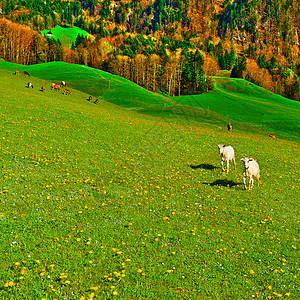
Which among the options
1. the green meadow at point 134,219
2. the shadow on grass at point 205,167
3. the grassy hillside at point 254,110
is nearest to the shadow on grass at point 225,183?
the green meadow at point 134,219

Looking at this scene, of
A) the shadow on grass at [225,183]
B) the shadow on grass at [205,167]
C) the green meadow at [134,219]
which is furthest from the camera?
the shadow on grass at [205,167]

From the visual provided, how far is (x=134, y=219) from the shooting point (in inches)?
588

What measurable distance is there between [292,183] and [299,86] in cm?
16059

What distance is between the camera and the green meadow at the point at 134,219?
9.88m

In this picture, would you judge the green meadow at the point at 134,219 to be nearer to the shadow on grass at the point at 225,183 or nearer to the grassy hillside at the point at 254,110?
the shadow on grass at the point at 225,183

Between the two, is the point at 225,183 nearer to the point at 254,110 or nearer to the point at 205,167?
the point at 205,167

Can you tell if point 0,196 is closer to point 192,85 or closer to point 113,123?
point 113,123

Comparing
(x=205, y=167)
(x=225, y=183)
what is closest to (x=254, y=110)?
(x=205, y=167)

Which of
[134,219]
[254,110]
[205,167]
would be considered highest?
[254,110]

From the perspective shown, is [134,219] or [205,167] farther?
[205,167]

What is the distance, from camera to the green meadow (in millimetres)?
9883

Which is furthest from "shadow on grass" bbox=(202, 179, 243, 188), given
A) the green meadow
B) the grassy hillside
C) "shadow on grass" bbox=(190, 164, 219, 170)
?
the grassy hillside

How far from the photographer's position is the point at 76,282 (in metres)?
9.52

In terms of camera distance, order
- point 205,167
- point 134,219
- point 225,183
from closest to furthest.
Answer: point 134,219 → point 225,183 → point 205,167
